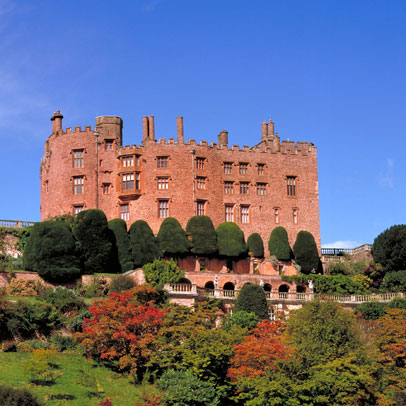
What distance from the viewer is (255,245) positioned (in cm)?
7606

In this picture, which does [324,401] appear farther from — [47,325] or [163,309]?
[47,325]

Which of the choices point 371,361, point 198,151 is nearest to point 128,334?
point 371,361

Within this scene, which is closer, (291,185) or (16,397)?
(16,397)

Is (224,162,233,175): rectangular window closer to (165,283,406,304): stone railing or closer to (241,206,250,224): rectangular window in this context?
(241,206,250,224): rectangular window

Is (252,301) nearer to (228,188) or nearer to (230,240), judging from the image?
(230,240)

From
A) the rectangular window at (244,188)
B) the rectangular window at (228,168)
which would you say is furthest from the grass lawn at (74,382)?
the rectangular window at (228,168)

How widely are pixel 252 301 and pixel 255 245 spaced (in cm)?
1498

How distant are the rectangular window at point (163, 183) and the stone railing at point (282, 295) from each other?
12986 mm

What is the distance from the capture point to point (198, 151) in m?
77.2

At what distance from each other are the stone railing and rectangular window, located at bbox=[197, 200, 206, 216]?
12.1 m

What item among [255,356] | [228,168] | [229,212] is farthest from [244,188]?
[255,356]

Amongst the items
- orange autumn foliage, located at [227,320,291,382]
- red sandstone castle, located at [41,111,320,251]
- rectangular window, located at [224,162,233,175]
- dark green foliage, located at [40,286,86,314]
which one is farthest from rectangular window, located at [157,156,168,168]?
orange autumn foliage, located at [227,320,291,382]

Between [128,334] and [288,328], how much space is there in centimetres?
1056

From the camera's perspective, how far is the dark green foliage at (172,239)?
71625mm
